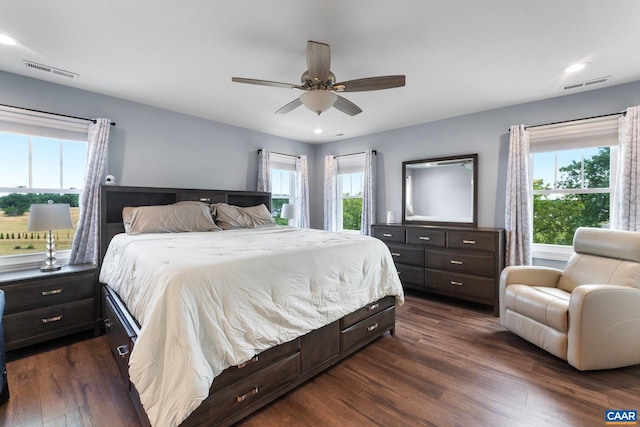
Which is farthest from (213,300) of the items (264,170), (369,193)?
(369,193)

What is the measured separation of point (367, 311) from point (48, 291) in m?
2.84

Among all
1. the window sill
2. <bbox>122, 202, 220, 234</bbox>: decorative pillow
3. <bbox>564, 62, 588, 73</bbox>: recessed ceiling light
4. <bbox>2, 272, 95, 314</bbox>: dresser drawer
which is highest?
<bbox>564, 62, 588, 73</bbox>: recessed ceiling light

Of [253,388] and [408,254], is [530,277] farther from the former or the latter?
[253,388]

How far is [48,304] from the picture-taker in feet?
8.16

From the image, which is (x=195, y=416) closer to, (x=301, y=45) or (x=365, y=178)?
(x=301, y=45)

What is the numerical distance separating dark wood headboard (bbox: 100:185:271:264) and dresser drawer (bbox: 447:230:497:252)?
2941 mm

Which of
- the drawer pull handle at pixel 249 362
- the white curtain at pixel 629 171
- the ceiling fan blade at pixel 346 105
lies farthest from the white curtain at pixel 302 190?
the white curtain at pixel 629 171

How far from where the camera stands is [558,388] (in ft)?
6.40

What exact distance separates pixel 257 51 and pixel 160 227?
6.65 feet

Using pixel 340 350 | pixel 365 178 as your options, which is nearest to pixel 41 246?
pixel 340 350

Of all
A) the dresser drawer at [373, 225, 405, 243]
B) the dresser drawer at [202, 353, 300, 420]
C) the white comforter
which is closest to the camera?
the white comforter

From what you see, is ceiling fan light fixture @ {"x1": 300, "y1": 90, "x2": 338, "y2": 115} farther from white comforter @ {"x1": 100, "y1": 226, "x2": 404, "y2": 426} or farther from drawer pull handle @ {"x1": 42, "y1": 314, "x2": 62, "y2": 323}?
drawer pull handle @ {"x1": 42, "y1": 314, "x2": 62, "y2": 323}

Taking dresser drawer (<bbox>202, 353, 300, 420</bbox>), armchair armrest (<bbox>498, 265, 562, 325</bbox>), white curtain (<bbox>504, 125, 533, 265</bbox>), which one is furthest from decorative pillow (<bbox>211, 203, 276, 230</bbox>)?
white curtain (<bbox>504, 125, 533, 265</bbox>)

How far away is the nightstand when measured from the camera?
2.31m
